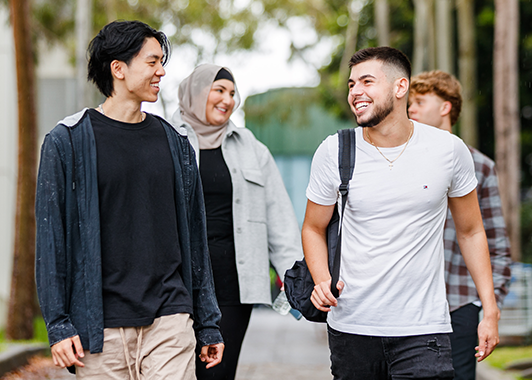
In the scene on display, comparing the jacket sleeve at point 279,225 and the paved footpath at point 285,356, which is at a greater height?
the jacket sleeve at point 279,225

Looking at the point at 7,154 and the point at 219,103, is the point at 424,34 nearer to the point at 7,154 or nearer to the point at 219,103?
the point at 7,154

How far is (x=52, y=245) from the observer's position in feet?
9.71

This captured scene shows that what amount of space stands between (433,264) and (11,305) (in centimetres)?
894

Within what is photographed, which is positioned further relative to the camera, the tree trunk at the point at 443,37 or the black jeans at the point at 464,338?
the tree trunk at the point at 443,37

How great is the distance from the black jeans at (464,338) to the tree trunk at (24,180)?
7849 mm

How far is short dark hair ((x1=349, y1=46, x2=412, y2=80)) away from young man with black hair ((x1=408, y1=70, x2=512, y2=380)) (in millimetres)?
1077

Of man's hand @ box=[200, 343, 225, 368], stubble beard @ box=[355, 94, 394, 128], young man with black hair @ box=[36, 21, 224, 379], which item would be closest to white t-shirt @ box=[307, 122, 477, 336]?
stubble beard @ box=[355, 94, 394, 128]

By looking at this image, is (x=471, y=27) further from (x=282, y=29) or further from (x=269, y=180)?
(x=269, y=180)

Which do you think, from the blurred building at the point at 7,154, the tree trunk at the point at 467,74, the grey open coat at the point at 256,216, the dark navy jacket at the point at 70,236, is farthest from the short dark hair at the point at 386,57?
the blurred building at the point at 7,154

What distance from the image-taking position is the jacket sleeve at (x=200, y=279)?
11.2ft

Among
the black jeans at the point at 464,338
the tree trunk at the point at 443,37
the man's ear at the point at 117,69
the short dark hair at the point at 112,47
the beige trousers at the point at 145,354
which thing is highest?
the tree trunk at the point at 443,37

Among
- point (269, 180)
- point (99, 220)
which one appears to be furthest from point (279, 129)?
point (99, 220)

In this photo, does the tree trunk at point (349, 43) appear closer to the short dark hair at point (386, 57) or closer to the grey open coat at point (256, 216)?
the grey open coat at point (256, 216)

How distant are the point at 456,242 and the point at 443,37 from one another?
32.3ft
